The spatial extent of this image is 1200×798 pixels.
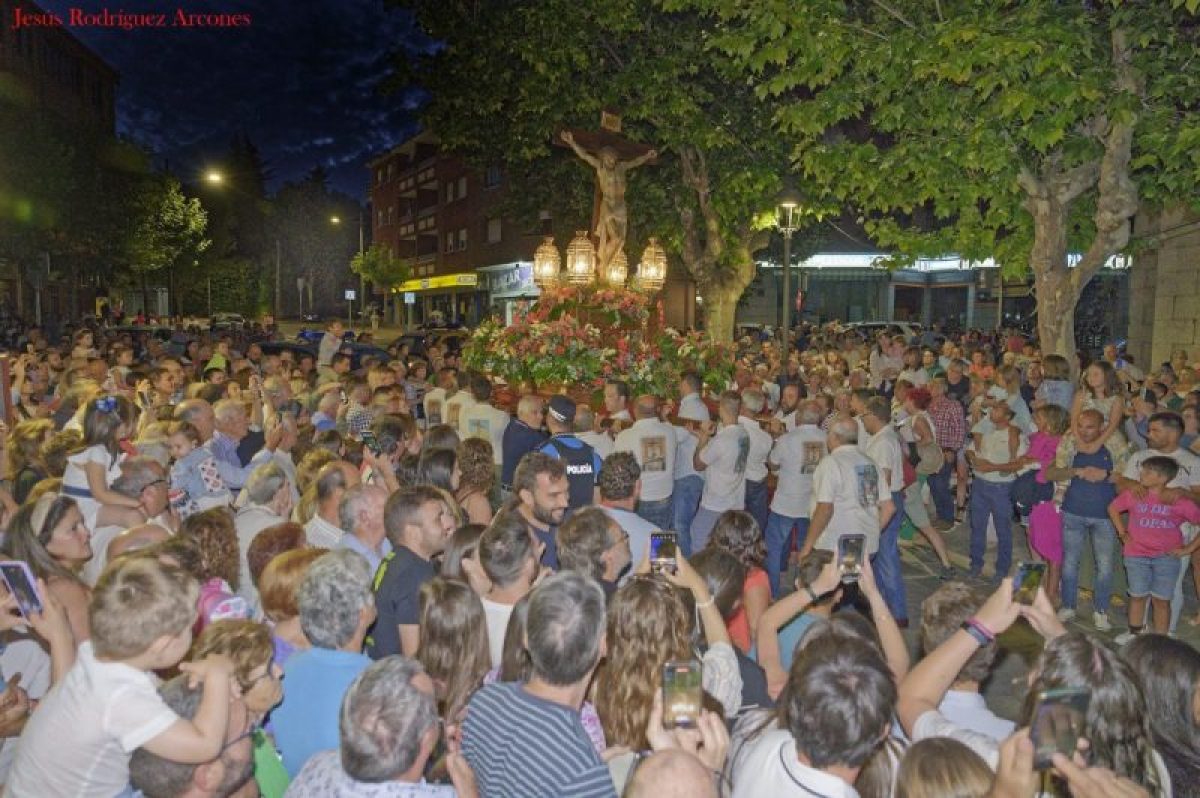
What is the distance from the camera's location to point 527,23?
16922 millimetres

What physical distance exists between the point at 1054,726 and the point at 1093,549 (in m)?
6.27

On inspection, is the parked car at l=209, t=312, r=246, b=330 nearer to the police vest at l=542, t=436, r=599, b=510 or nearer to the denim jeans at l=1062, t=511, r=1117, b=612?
the police vest at l=542, t=436, r=599, b=510

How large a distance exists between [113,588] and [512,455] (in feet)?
16.6

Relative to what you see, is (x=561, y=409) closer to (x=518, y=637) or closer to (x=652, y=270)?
(x=518, y=637)

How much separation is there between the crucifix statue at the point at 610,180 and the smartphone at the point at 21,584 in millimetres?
12691

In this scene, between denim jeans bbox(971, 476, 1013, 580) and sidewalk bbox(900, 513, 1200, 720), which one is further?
denim jeans bbox(971, 476, 1013, 580)

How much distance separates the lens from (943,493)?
36.7 ft

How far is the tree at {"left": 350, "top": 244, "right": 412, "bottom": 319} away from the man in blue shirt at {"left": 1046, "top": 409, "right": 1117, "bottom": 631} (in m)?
A: 55.7

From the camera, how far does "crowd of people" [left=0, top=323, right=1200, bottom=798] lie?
104 inches

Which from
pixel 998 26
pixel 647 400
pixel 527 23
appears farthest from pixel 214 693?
pixel 527 23

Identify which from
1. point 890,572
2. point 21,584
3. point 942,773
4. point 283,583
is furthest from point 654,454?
point 942,773

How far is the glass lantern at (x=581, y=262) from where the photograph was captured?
48.6 ft

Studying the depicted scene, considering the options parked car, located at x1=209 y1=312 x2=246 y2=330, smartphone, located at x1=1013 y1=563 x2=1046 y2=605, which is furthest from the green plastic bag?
parked car, located at x1=209 y1=312 x2=246 y2=330

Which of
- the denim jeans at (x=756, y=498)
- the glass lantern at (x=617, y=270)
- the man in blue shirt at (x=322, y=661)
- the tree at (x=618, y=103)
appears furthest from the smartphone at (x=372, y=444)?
the tree at (x=618, y=103)
